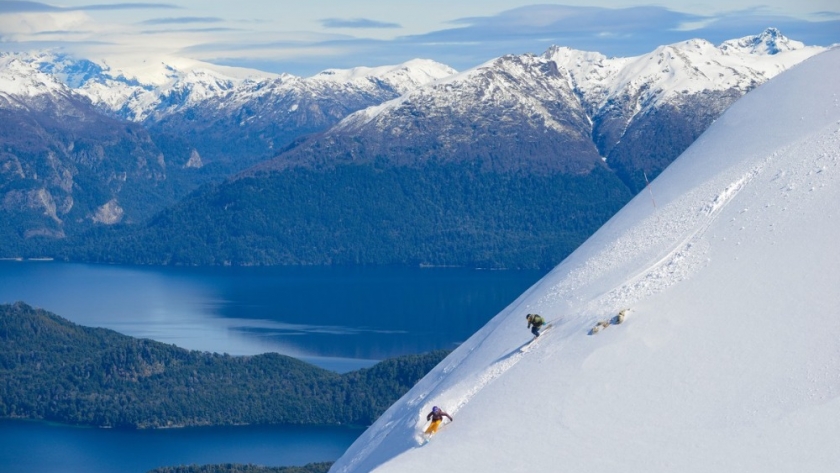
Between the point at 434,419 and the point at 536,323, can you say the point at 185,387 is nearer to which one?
the point at 536,323

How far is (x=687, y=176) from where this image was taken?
30125mm

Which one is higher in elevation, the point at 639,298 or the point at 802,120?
the point at 802,120

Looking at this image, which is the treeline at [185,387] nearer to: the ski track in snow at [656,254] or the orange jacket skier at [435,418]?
the ski track in snow at [656,254]

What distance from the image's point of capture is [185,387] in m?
142

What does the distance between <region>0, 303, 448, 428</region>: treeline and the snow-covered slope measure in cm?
9608

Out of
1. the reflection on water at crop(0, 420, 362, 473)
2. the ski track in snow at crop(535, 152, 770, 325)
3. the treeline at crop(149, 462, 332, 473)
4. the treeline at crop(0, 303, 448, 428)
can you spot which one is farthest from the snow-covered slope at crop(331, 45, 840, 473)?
the treeline at crop(0, 303, 448, 428)

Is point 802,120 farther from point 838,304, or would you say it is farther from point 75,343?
point 75,343

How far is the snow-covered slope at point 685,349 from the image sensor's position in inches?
836

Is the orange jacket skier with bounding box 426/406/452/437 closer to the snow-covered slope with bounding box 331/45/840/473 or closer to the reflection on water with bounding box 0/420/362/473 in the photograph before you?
the snow-covered slope with bounding box 331/45/840/473

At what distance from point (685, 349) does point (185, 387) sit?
404 feet

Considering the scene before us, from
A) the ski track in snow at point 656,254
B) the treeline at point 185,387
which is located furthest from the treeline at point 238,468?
the ski track in snow at point 656,254

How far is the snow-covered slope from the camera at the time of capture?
69.7 ft

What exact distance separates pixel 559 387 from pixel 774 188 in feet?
21.0

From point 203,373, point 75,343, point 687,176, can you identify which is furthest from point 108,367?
point 687,176
